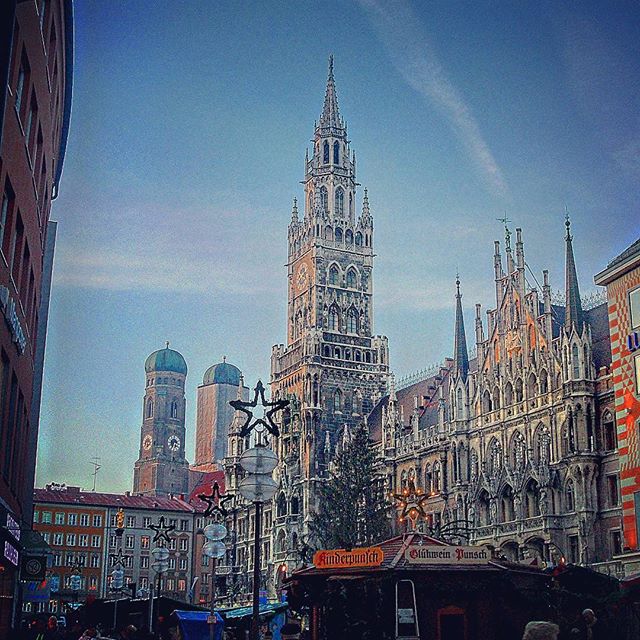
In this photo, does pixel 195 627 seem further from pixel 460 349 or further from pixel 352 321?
pixel 352 321

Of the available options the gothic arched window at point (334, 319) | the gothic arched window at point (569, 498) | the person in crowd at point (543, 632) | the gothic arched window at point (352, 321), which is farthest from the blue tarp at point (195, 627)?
the gothic arched window at point (352, 321)

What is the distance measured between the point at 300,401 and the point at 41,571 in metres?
62.2

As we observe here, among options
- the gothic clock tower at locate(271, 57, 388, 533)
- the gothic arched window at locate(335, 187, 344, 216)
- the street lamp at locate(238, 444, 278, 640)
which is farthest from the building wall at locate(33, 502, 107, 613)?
the street lamp at locate(238, 444, 278, 640)

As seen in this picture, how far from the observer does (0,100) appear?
34.0 feet

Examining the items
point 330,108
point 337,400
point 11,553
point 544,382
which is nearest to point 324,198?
point 330,108

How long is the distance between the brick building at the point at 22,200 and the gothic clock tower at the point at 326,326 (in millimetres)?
58197

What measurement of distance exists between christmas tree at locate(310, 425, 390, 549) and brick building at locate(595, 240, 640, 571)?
2861 cm

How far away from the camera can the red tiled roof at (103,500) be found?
114750 millimetres

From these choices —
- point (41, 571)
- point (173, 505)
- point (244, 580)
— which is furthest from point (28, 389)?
point (173, 505)

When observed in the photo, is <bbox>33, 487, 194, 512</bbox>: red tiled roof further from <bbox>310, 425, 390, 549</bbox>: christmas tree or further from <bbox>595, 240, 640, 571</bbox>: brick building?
<bbox>595, 240, 640, 571</bbox>: brick building

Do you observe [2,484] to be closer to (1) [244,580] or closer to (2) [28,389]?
(2) [28,389]

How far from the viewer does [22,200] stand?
25.8m

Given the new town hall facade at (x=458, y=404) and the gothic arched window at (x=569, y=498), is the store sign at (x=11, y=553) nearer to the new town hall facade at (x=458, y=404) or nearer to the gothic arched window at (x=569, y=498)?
the new town hall facade at (x=458, y=404)

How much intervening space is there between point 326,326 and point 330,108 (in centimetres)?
2693
